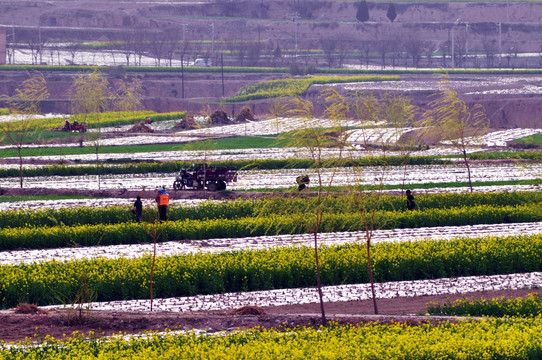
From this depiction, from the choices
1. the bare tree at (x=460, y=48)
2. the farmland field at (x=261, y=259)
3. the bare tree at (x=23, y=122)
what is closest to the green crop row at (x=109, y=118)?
the bare tree at (x=23, y=122)

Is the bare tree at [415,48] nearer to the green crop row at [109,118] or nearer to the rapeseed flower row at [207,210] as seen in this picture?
the green crop row at [109,118]

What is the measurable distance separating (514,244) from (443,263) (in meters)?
2.42

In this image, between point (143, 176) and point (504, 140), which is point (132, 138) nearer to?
point (143, 176)

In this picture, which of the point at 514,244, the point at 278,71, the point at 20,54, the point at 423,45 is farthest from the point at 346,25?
the point at 514,244

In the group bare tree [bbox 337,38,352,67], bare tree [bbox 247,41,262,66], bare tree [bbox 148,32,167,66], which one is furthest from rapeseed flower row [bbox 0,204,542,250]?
bare tree [bbox 247,41,262,66]

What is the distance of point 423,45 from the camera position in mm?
134875

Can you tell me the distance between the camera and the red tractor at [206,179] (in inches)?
1430

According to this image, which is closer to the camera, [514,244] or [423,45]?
[514,244]

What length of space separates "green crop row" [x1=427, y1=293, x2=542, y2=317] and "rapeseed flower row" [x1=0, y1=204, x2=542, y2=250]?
24.9ft

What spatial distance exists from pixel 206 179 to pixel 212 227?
9428 mm

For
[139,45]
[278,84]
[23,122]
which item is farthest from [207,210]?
[139,45]

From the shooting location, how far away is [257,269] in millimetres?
20500

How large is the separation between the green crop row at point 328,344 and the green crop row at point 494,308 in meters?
1.40

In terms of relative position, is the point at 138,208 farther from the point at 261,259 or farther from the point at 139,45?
the point at 139,45
